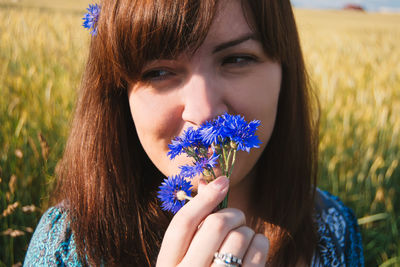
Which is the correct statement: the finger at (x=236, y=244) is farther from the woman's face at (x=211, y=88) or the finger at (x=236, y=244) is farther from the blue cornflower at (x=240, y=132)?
the woman's face at (x=211, y=88)

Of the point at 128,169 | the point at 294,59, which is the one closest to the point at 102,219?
the point at 128,169

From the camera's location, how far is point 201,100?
129 cm

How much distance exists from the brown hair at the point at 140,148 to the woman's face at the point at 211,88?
6 centimetres

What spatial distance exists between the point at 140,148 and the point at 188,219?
91 centimetres

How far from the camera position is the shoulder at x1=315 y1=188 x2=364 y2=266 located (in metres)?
1.90

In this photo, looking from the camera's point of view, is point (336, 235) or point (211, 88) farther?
point (336, 235)

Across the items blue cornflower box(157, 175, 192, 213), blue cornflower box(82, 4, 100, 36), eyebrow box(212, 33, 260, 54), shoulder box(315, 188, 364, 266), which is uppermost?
blue cornflower box(82, 4, 100, 36)

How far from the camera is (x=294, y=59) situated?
1.71 metres

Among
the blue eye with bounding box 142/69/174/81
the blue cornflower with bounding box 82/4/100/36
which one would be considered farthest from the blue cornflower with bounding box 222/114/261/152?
the blue cornflower with bounding box 82/4/100/36

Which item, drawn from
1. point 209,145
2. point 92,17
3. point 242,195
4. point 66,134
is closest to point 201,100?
point 209,145

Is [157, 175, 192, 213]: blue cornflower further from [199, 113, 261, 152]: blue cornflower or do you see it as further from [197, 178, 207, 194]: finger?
[199, 113, 261, 152]: blue cornflower

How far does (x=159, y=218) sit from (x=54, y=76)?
7.72 feet

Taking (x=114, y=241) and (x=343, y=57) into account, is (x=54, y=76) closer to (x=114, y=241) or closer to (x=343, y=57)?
(x=114, y=241)

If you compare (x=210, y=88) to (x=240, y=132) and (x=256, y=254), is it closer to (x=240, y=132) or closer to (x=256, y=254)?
(x=240, y=132)
